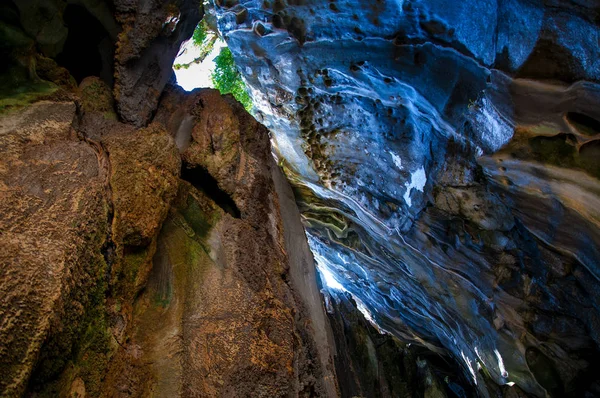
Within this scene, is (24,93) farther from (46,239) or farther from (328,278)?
(328,278)

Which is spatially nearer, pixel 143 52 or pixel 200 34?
pixel 143 52

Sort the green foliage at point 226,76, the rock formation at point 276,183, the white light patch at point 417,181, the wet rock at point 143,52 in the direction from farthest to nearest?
the green foliage at point 226,76, the white light patch at point 417,181, the wet rock at point 143,52, the rock formation at point 276,183

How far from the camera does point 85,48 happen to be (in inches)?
202

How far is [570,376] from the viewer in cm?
682

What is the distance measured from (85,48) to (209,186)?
2237 mm

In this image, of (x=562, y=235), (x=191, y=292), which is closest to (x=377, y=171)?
(x=562, y=235)

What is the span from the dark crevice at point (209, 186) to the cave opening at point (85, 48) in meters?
1.49

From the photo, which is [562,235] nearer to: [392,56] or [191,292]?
[392,56]

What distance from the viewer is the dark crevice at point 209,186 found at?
5.48m

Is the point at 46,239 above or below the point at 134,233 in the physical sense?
above

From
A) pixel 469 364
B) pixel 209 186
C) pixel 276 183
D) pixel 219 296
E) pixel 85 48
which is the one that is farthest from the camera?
pixel 469 364

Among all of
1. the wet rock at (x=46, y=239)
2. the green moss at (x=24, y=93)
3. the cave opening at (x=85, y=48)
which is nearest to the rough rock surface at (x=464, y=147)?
the cave opening at (x=85, y=48)

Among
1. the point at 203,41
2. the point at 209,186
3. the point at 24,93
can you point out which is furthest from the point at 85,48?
the point at 203,41

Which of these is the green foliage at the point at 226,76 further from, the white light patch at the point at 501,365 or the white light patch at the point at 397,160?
the white light patch at the point at 501,365
